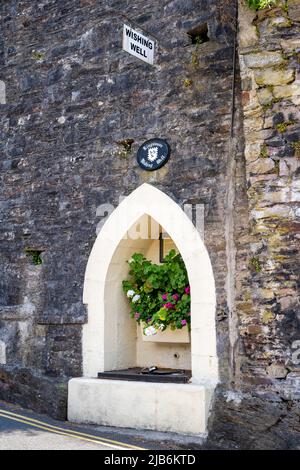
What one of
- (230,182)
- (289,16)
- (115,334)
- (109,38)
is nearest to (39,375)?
(115,334)

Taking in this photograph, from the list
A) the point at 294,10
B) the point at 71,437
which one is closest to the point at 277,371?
the point at 71,437

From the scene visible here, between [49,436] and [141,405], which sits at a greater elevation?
[141,405]

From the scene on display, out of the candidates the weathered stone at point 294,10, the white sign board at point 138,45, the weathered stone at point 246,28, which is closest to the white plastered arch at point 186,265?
the white sign board at point 138,45

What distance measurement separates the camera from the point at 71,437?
6.75m

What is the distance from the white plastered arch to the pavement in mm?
721

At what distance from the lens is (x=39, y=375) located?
8.40 m

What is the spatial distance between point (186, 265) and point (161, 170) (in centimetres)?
117

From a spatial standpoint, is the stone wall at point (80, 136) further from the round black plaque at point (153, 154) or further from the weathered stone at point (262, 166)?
the weathered stone at point (262, 166)

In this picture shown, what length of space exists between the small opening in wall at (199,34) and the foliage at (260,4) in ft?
3.42

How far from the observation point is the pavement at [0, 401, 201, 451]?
6.29 m

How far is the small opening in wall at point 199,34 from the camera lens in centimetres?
770

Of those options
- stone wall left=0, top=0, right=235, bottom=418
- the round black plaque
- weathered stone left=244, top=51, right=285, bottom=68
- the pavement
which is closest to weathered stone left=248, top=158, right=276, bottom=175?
stone wall left=0, top=0, right=235, bottom=418

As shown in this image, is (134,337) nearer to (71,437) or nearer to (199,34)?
(71,437)

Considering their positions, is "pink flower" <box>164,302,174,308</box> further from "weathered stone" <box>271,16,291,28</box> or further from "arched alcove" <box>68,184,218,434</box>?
"weathered stone" <box>271,16,291,28</box>
